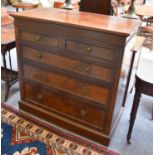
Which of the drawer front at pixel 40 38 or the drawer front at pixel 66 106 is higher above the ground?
the drawer front at pixel 40 38

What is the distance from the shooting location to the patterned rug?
1.62 meters

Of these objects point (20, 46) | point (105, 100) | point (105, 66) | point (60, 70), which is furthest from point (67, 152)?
point (20, 46)

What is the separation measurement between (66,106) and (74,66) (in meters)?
0.44

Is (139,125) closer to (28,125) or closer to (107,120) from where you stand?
(107,120)

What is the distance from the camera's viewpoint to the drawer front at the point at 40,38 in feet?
4.97

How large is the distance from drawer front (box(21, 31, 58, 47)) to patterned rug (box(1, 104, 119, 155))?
0.83 m

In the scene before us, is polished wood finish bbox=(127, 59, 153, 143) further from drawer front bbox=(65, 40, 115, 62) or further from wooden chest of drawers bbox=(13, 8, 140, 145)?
drawer front bbox=(65, 40, 115, 62)

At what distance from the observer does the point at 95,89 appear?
4.93 ft

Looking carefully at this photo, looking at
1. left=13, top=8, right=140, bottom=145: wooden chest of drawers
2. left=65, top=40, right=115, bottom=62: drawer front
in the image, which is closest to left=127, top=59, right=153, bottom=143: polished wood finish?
left=13, top=8, right=140, bottom=145: wooden chest of drawers

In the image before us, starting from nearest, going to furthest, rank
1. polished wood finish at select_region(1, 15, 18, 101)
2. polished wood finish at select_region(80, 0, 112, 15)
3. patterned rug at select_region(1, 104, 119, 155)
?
patterned rug at select_region(1, 104, 119, 155), polished wood finish at select_region(1, 15, 18, 101), polished wood finish at select_region(80, 0, 112, 15)

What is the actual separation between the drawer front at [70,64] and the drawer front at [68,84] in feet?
0.31

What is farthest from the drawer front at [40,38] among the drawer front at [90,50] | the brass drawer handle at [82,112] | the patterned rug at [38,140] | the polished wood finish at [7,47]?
the patterned rug at [38,140]

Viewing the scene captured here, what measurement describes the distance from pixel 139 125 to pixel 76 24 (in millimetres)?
1268

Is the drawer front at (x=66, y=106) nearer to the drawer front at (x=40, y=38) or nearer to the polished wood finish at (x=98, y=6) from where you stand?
the drawer front at (x=40, y=38)
